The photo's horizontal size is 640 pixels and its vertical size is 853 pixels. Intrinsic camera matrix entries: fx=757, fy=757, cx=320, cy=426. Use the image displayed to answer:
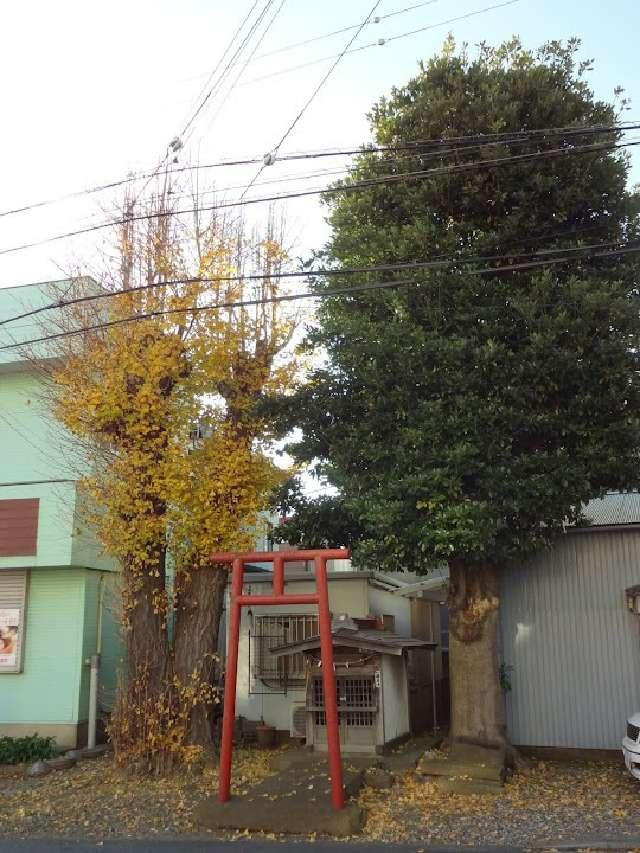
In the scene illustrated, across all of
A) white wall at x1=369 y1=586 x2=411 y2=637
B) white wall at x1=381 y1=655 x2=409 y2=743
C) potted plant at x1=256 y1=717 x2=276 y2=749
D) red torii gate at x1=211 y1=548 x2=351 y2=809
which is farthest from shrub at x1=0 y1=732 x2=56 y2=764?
white wall at x1=369 y1=586 x2=411 y2=637

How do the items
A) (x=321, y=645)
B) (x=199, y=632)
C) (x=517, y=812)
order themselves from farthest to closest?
(x=199, y=632)
(x=321, y=645)
(x=517, y=812)

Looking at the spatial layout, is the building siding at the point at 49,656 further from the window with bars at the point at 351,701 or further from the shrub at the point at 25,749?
the window with bars at the point at 351,701

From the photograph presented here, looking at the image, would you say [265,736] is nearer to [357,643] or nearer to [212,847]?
[357,643]

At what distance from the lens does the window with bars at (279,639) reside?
1553cm

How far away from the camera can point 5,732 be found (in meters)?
14.8

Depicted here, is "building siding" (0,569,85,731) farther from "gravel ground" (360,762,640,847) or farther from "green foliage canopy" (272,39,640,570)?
"gravel ground" (360,762,640,847)

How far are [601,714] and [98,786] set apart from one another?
8315 millimetres

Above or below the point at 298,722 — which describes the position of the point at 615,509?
above

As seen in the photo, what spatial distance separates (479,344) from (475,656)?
498 cm

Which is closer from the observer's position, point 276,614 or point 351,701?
point 351,701

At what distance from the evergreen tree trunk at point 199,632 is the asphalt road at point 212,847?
3582mm


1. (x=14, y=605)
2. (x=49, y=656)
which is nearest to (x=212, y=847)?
(x=49, y=656)

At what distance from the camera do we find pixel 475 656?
39.9ft

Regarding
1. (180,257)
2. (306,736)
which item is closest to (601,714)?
(306,736)
